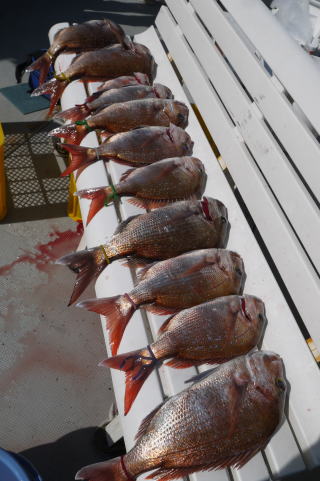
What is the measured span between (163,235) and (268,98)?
2.85 ft

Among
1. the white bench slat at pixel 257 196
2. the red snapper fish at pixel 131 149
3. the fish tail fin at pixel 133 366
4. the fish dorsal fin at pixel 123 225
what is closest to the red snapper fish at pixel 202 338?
the fish tail fin at pixel 133 366

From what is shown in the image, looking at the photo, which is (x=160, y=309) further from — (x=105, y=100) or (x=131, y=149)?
(x=105, y=100)

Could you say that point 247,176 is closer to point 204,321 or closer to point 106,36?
point 204,321

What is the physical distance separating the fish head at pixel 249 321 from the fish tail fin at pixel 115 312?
449 millimetres

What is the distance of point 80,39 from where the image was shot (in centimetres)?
324

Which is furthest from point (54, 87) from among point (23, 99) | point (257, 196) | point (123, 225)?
point (257, 196)

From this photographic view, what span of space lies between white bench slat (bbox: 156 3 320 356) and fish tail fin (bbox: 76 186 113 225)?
694mm

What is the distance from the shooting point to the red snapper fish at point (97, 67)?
3.05 meters

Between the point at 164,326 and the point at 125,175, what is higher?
the point at 125,175

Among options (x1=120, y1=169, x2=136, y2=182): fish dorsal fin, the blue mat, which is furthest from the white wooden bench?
the blue mat

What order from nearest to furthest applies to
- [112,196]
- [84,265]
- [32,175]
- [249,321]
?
[249,321]
[84,265]
[112,196]
[32,175]

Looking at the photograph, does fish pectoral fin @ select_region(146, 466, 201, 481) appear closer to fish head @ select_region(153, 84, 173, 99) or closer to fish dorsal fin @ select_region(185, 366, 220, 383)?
fish dorsal fin @ select_region(185, 366, 220, 383)

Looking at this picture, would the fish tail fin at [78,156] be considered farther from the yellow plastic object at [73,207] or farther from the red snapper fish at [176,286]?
the red snapper fish at [176,286]

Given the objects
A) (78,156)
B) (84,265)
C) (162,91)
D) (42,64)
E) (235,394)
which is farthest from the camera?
(42,64)
